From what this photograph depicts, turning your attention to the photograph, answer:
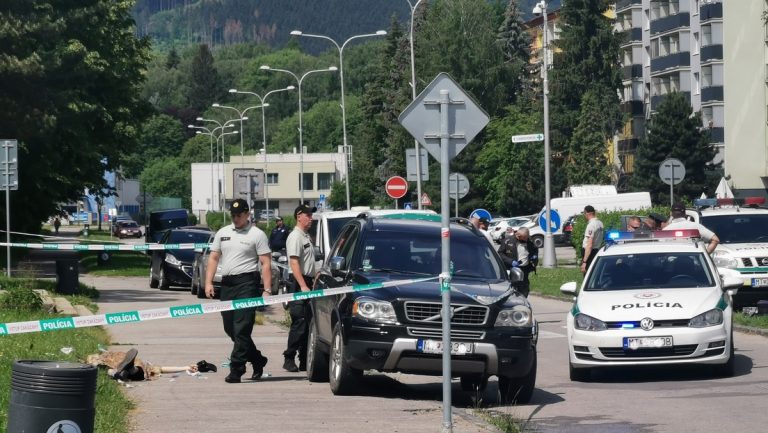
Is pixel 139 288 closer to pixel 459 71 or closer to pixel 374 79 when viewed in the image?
pixel 459 71

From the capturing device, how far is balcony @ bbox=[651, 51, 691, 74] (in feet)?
325

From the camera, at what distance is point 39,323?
33.9 ft

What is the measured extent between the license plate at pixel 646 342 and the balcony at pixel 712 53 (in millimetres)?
81315

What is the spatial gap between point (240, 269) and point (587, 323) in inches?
148

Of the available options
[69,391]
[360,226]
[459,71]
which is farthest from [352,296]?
[459,71]

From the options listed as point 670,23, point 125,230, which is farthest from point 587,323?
point 125,230

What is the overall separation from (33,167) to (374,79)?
227 feet

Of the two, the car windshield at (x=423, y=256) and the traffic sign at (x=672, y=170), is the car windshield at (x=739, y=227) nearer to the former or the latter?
the traffic sign at (x=672, y=170)

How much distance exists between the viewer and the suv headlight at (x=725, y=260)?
77.3ft

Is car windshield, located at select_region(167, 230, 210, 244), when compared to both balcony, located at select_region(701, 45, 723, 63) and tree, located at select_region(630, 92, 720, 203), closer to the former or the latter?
tree, located at select_region(630, 92, 720, 203)

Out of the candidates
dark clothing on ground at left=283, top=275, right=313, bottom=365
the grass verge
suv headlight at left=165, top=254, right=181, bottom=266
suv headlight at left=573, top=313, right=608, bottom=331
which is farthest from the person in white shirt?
suv headlight at left=165, top=254, right=181, bottom=266

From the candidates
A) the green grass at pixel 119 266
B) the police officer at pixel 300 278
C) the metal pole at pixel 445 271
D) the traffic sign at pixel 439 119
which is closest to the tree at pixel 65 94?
the green grass at pixel 119 266

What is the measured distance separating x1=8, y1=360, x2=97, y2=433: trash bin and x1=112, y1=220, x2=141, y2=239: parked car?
3974 inches

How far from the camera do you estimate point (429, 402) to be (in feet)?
43.9
